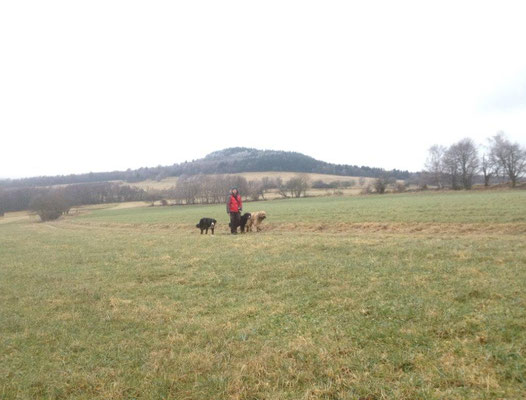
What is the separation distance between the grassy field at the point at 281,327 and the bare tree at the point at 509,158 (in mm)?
65410

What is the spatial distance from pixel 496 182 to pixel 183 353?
258 feet

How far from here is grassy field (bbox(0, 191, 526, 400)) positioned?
3.84 meters

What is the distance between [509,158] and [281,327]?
7644cm

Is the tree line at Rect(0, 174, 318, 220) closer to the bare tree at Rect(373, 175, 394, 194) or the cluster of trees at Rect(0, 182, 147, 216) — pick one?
the cluster of trees at Rect(0, 182, 147, 216)

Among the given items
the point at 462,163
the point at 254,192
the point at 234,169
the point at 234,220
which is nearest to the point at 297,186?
the point at 254,192


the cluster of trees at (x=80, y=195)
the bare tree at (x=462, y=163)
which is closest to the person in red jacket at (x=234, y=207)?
the bare tree at (x=462, y=163)

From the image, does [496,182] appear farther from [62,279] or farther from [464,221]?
[62,279]

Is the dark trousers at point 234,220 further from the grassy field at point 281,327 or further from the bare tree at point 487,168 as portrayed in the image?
the bare tree at point 487,168

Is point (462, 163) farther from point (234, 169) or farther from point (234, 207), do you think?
point (234, 169)

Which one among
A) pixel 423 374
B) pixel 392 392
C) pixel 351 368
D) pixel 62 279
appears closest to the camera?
pixel 392 392

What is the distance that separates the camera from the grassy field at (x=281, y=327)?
3840 mm

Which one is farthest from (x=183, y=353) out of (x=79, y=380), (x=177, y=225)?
(x=177, y=225)

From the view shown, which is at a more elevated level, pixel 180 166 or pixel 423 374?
pixel 180 166

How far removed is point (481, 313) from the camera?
5125mm
